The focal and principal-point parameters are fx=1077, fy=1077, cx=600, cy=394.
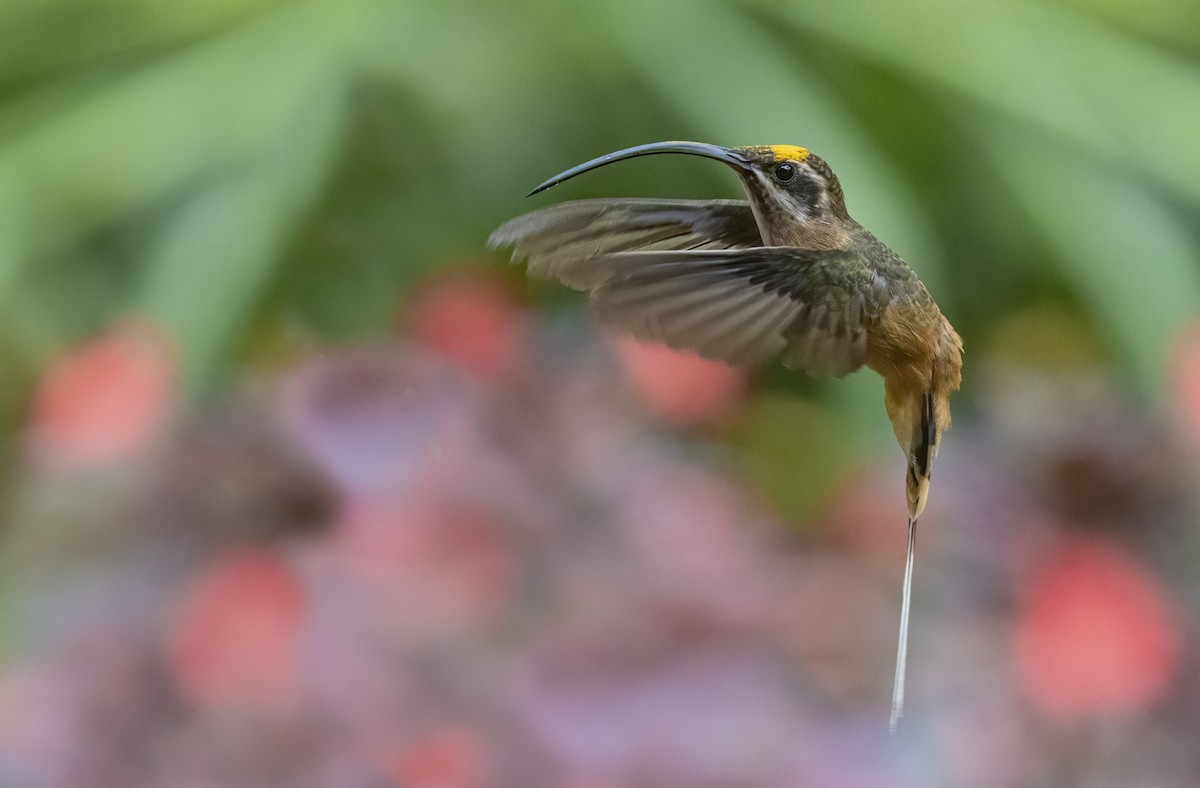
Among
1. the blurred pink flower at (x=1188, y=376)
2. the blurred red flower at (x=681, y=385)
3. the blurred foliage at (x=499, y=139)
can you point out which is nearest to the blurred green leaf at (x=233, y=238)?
the blurred foliage at (x=499, y=139)

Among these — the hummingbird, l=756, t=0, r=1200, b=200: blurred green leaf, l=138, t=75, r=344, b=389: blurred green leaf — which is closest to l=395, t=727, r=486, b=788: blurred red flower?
the hummingbird

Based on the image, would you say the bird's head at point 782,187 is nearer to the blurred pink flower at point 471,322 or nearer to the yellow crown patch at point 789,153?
the yellow crown patch at point 789,153

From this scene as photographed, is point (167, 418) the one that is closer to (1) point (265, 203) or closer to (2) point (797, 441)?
(1) point (265, 203)

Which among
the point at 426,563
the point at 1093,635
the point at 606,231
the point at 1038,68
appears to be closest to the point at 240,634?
the point at 426,563

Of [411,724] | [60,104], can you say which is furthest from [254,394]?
[60,104]

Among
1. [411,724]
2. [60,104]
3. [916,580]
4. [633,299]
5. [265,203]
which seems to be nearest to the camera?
[633,299]
